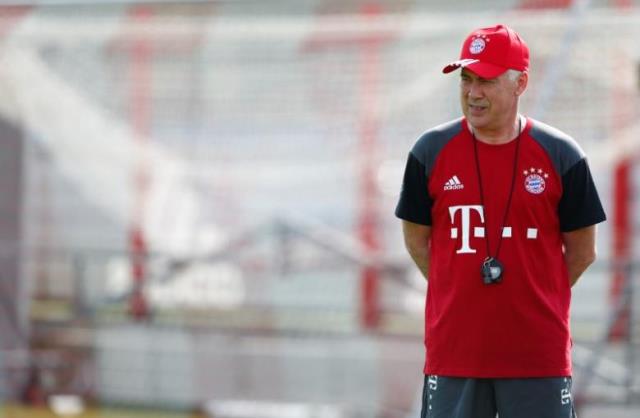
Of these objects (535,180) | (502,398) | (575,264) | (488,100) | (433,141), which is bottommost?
(502,398)

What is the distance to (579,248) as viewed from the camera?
4184 mm

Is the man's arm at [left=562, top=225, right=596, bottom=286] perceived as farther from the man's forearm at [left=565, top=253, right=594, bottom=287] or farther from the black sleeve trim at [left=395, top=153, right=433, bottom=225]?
the black sleeve trim at [left=395, top=153, right=433, bottom=225]

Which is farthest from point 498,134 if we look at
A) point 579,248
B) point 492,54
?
point 579,248

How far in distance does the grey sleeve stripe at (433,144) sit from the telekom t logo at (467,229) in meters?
0.15

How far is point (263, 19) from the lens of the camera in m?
9.38

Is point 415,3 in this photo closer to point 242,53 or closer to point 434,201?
point 242,53

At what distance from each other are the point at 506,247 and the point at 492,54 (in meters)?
0.51

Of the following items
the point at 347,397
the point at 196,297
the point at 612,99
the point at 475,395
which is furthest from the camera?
the point at 196,297

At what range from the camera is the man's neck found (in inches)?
160

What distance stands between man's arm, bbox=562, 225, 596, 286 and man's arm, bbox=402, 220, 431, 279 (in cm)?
39

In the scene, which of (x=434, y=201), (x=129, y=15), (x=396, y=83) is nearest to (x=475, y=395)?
(x=434, y=201)

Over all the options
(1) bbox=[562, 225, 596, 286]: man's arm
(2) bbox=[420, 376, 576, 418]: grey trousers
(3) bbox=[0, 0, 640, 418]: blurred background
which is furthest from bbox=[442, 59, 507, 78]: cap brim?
(3) bbox=[0, 0, 640, 418]: blurred background

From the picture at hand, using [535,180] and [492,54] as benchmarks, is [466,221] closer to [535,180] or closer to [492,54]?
[535,180]

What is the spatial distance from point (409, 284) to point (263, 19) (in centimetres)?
185
